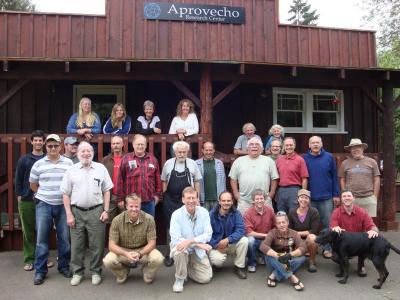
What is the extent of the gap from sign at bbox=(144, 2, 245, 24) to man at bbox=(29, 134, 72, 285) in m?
5.43

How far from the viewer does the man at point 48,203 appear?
15.5ft

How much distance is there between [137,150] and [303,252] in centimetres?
256

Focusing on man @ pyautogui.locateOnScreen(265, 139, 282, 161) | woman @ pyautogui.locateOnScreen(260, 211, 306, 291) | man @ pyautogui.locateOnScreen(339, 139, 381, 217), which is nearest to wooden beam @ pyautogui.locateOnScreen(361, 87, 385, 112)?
man @ pyautogui.locateOnScreen(339, 139, 381, 217)

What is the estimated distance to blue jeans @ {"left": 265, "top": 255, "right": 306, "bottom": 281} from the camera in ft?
15.4

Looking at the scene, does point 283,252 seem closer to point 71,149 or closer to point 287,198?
point 287,198

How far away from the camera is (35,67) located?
22.3 feet

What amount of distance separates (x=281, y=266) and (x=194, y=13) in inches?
267

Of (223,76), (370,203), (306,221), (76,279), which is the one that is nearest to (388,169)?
(370,203)

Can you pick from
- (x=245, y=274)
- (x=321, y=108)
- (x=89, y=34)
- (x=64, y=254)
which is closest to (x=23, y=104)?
(x=89, y=34)

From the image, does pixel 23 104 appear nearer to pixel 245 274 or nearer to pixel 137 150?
pixel 137 150

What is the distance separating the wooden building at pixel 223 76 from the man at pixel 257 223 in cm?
282

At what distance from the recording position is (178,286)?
4539mm

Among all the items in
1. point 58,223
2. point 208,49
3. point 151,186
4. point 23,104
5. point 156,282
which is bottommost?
point 156,282

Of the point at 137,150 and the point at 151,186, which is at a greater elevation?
the point at 137,150
